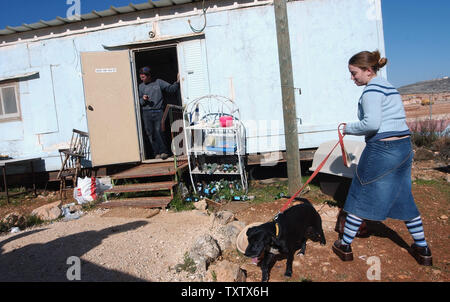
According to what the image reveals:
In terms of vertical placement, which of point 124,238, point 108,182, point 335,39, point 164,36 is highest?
point 164,36

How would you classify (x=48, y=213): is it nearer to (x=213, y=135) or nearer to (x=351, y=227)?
(x=213, y=135)

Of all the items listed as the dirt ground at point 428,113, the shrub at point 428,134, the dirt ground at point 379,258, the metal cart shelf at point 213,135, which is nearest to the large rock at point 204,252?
the dirt ground at point 379,258

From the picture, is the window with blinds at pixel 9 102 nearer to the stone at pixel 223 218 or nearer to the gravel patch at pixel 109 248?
the gravel patch at pixel 109 248

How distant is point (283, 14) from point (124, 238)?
12.6 ft

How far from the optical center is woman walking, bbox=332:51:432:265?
2.40 metres

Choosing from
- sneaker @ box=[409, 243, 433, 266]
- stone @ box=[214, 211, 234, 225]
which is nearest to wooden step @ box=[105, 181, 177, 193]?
stone @ box=[214, 211, 234, 225]

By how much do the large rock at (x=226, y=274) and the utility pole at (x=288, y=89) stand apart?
225 centimetres

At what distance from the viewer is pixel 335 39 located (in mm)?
5402

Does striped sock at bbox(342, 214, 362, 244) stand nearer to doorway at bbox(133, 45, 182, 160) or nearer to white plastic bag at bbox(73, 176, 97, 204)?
white plastic bag at bbox(73, 176, 97, 204)

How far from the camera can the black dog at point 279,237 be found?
2.34m

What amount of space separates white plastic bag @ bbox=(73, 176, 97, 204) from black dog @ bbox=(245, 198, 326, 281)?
12.9 ft

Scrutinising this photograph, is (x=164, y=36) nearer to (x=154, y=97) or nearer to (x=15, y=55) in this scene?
(x=154, y=97)
